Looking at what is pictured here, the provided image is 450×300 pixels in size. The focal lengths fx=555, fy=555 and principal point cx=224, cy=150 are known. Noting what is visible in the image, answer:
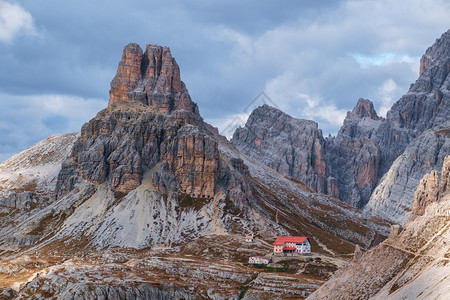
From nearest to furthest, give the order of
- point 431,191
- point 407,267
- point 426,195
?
point 407,267
point 431,191
point 426,195

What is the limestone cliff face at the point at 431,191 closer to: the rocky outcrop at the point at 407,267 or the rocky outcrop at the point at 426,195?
the rocky outcrop at the point at 426,195

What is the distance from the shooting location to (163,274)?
198375 mm

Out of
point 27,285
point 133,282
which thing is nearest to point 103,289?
point 133,282

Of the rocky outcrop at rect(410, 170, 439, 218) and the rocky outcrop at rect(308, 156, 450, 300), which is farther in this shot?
the rocky outcrop at rect(410, 170, 439, 218)

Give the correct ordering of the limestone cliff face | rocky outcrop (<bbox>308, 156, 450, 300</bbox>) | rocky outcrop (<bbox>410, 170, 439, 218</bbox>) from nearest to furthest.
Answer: rocky outcrop (<bbox>308, 156, 450, 300</bbox>)
the limestone cliff face
rocky outcrop (<bbox>410, 170, 439, 218</bbox>)

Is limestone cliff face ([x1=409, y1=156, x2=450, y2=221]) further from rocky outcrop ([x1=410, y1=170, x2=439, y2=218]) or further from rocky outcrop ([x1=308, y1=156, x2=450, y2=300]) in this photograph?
rocky outcrop ([x1=308, y1=156, x2=450, y2=300])

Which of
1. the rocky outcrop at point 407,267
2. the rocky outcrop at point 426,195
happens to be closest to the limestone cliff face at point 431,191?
the rocky outcrop at point 426,195

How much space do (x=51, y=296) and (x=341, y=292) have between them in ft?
326

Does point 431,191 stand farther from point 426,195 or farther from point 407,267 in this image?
point 407,267

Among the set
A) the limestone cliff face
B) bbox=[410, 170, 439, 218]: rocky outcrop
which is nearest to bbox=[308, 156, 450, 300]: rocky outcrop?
the limestone cliff face

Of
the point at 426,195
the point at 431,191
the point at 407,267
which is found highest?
the point at 431,191

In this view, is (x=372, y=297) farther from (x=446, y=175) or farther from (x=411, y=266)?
(x=446, y=175)

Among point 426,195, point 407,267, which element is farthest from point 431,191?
point 407,267

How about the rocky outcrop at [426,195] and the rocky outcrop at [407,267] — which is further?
the rocky outcrop at [426,195]
